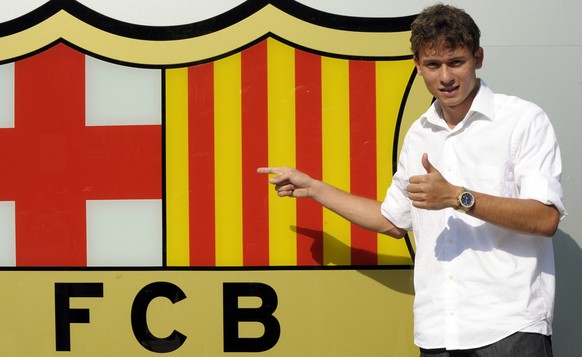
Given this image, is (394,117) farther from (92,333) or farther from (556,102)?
(92,333)

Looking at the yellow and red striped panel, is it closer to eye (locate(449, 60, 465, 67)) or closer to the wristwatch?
eye (locate(449, 60, 465, 67))

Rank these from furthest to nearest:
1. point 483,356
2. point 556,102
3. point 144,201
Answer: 1. point 144,201
2. point 556,102
3. point 483,356

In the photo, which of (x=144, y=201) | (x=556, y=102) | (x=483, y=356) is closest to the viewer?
(x=483, y=356)

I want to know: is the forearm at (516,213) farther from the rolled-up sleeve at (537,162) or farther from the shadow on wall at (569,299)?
the shadow on wall at (569,299)

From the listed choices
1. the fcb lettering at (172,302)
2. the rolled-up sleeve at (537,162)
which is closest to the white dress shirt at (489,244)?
the rolled-up sleeve at (537,162)

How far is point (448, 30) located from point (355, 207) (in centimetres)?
49

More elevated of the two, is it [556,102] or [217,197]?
[556,102]

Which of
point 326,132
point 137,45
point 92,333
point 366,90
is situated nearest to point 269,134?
point 326,132

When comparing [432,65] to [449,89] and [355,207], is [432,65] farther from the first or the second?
[355,207]

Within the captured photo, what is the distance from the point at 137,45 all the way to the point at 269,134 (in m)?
0.42

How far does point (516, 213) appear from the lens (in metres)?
1.40

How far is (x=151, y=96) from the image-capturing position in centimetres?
200

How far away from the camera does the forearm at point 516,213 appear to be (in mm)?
1400

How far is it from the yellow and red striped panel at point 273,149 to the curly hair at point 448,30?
41 cm
